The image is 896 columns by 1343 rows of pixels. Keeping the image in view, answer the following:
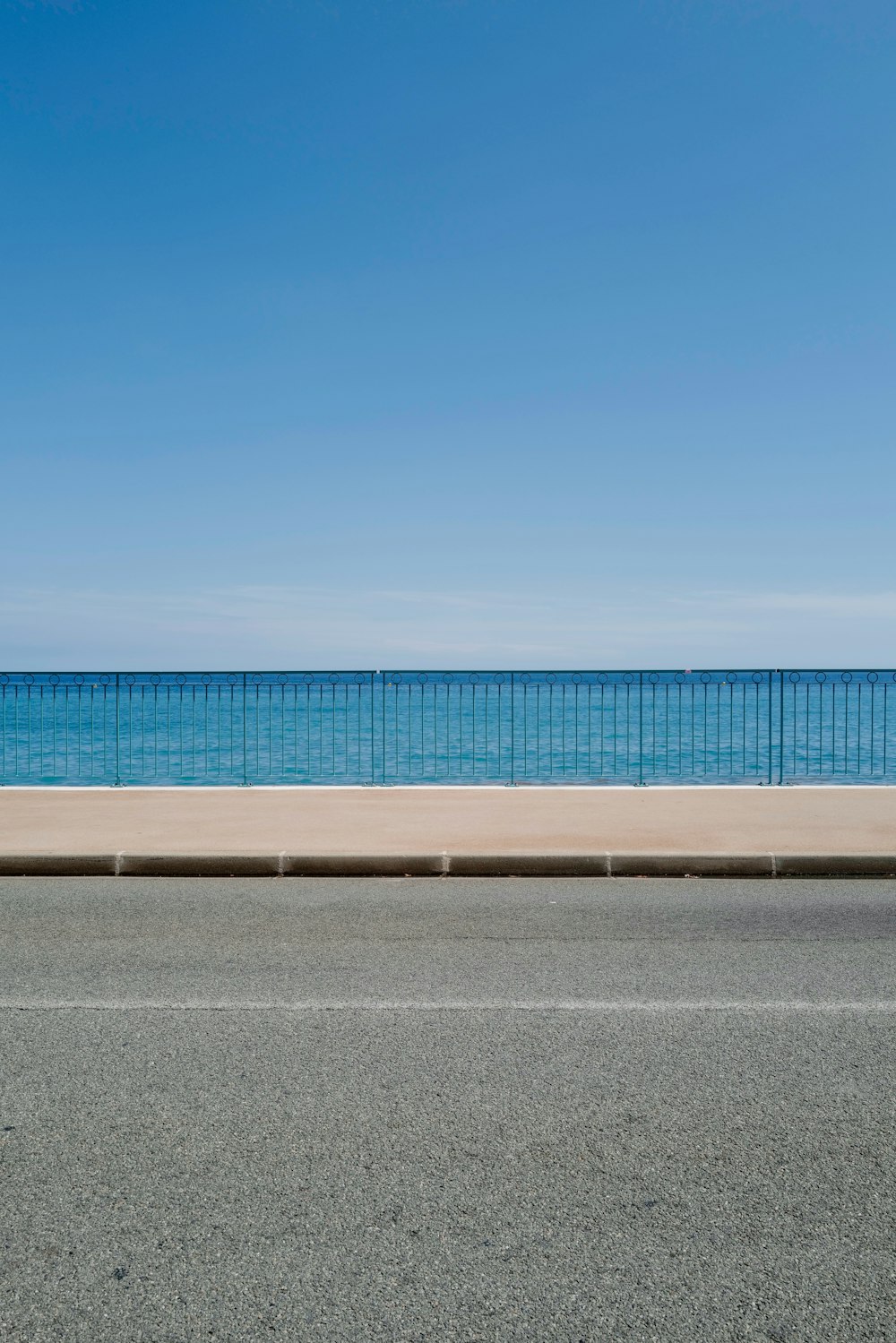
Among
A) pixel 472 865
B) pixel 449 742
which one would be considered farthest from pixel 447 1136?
pixel 449 742

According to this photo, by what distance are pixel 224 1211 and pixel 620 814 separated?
9.07m

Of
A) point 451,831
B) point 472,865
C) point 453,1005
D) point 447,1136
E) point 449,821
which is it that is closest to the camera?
point 447,1136

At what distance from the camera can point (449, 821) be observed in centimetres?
1163

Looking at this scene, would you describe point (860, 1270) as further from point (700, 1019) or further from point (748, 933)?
point (748, 933)

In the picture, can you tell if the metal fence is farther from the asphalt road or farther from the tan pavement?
the asphalt road

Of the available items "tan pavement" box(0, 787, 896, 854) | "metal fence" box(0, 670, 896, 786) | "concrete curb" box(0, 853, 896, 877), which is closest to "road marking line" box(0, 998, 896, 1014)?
"concrete curb" box(0, 853, 896, 877)

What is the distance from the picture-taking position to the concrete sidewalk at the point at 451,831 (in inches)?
372

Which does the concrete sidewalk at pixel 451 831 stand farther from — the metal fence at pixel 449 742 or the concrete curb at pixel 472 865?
the metal fence at pixel 449 742

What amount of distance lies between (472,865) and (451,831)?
143 cm

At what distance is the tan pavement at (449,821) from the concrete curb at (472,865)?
0.51 ft

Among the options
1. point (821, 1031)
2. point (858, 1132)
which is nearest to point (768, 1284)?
point (858, 1132)

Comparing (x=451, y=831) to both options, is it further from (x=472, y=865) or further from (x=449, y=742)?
(x=449, y=742)

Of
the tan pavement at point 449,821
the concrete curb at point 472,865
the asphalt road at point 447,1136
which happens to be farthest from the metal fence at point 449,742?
the asphalt road at point 447,1136

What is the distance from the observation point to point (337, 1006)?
218 inches
